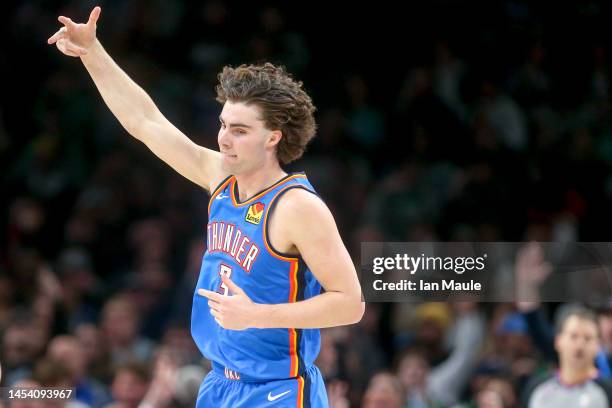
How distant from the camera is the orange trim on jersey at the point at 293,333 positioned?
4.46 metres

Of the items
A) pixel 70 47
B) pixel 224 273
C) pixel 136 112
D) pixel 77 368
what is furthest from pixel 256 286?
pixel 77 368

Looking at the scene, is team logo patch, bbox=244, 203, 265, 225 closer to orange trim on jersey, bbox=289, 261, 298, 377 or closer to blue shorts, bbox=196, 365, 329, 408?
orange trim on jersey, bbox=289, 261, 298, 377

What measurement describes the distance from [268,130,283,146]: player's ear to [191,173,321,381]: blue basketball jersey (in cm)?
15

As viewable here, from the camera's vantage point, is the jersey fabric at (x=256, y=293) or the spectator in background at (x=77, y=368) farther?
the spectator in background at (x=77, y=368)

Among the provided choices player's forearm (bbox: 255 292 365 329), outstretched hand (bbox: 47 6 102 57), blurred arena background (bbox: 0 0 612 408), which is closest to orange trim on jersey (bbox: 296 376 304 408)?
player's forearm (bbox: 255 292 365 329)

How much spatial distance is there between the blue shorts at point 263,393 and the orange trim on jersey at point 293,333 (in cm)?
5

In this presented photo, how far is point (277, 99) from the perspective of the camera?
4.55 metres

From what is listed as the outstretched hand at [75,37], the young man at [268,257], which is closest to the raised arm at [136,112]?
the outstretched hand at [75,37]

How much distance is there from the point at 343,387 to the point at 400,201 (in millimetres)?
2744

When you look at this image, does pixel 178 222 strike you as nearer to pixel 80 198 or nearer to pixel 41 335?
pixel 80 198

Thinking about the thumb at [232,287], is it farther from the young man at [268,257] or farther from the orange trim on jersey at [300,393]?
the orange trim on jersey at [300,393]

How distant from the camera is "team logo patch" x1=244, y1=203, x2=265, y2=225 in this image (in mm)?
4508

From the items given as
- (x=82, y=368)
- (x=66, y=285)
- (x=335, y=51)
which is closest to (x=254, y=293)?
(x=82, y=368)

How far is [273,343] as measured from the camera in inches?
177
